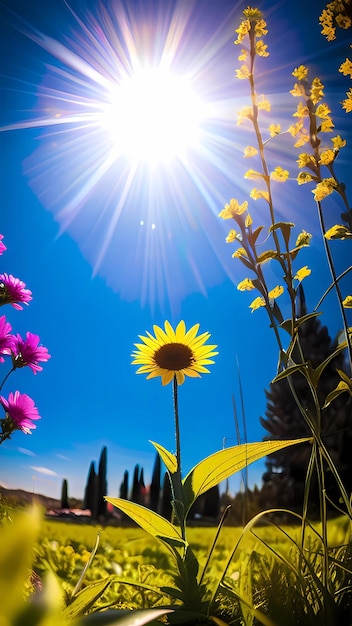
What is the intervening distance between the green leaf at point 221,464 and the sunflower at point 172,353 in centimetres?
17

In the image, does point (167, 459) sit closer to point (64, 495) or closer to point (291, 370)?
point (291, 370)

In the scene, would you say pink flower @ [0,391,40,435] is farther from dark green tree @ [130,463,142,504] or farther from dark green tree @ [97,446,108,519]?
dark green tree @ [97,446,108,519]

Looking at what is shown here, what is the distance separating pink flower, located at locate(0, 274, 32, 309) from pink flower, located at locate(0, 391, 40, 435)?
150 millimetres

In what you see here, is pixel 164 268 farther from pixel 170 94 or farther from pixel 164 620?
pixel 164 620

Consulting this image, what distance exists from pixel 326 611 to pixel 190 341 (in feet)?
1.22

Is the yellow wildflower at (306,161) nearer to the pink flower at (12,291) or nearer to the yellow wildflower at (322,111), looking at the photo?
the yellow wildflower at (322,111)

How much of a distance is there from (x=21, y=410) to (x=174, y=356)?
0.26 meters

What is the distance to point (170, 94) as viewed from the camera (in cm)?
125

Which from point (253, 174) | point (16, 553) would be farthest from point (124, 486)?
point (16, 553)

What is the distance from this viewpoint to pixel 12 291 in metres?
0.71

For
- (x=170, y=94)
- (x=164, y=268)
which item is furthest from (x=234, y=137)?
(x=164, y=268)

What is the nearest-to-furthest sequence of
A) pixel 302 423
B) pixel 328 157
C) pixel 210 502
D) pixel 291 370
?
pixel 291 370, pixel 328 157, pixel 210 502, pixel 302 423

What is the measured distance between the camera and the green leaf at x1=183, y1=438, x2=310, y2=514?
1.55ft

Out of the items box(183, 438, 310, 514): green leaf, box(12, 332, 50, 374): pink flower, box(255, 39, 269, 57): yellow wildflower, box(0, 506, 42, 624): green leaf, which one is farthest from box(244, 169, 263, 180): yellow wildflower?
box(0, 506, 42, 624): green leaf
